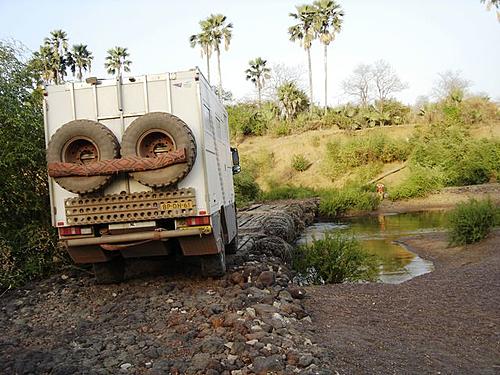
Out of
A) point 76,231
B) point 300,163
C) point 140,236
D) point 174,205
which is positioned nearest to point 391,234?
point 174,205

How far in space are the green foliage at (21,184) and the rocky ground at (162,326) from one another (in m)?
0.65

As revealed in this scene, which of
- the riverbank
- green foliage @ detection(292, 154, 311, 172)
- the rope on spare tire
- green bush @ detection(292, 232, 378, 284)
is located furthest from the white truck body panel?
green foliage @ detection(292, 154, 311, 172)

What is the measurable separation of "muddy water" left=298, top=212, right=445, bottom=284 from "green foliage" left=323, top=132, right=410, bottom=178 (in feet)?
41.2

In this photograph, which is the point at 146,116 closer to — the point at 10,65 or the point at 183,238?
the point at 183,238

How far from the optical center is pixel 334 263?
1191 centimetres

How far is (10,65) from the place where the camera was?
10.2 m

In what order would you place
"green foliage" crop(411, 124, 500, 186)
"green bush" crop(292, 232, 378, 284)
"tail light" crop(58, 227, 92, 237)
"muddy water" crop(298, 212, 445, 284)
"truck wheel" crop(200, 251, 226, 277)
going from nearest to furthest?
"tail light" crop(58, 227, 92, 237) → "truck wheel" crop(200, 251, 226, 277) → "green bush" crop(292, 232, 378, 284) → "muddy water" crop(298, 212, 445, 284) → "green foliage" crop(411, 124, 500, 186)

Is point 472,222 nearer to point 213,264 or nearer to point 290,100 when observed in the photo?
point 213,264

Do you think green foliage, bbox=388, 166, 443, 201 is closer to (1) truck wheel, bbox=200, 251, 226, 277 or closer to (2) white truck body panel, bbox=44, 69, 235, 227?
(1) truck wheel, bbox=200, 251, 226, 277

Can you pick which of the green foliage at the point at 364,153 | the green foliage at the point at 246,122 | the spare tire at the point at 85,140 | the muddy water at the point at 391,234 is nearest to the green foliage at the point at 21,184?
the spare tire at the point at 85,140

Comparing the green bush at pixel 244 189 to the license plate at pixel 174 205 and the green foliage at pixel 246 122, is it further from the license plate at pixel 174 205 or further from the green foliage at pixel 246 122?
the license plate at pixel 174 205

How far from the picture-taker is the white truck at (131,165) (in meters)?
7.48

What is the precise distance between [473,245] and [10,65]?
43.8 ft

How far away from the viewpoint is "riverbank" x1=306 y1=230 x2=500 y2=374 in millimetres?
5859
